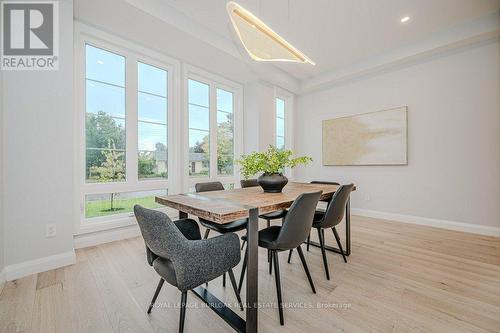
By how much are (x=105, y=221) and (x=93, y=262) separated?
2.13 ft

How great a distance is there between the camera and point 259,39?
1.88 metres

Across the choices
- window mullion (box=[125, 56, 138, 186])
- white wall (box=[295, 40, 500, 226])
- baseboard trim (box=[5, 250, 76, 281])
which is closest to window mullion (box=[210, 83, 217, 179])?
window mullion (box=[125, 56, 138, 186])

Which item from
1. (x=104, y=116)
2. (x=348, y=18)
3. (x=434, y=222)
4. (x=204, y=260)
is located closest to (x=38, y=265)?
(x=104, y=116)

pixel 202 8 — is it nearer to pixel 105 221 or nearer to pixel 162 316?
pixel 105 221

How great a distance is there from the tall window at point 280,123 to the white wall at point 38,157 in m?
3.77

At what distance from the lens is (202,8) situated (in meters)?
2.57

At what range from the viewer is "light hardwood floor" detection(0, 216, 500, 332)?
1.37 m

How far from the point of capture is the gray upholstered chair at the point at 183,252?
42.9 inches

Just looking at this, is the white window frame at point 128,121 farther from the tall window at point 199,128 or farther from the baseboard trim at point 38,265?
the baseboard trim at point 38,265

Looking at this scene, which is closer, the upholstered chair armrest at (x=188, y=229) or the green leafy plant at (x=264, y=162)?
the upholstered chair armrest at (x=188, y=229)

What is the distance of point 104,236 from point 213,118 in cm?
248

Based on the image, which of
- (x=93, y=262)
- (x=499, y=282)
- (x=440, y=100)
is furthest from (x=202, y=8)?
(x=499, y=282)

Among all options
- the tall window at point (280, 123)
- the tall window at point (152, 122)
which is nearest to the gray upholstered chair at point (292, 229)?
the tall window at point (152, 122)

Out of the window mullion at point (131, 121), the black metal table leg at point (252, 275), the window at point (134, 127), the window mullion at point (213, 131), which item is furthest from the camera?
the window mullion at point (213, 131)
